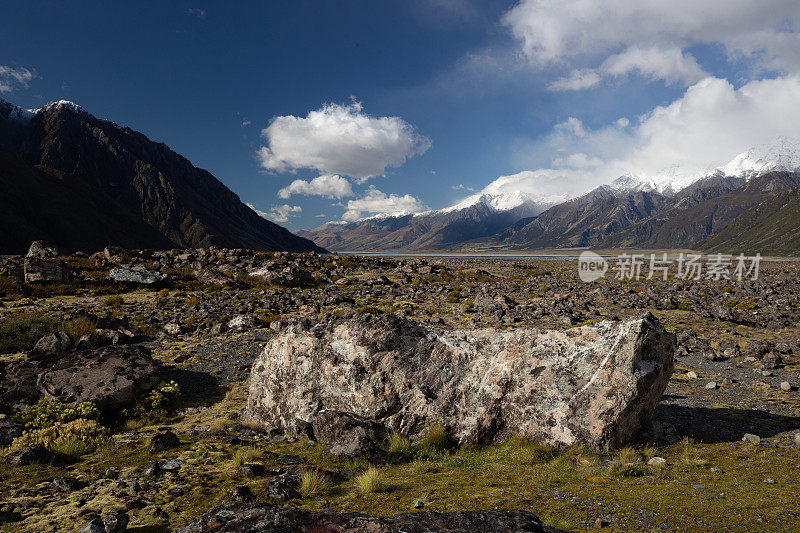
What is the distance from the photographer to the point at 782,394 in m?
10.9

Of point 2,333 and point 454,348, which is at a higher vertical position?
point 454,348

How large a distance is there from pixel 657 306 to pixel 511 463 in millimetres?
26748

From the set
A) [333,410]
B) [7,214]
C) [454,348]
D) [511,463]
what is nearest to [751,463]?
[511,463]

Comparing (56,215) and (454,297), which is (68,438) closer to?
(454,297)

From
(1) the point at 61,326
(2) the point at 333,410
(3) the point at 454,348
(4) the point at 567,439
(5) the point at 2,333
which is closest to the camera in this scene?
(4) the point at 567,439

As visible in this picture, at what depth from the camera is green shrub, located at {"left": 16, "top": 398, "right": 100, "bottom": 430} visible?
27.7 ft

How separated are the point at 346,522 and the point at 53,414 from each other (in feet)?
32.1

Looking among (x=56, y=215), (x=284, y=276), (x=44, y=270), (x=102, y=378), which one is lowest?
(x=102, y=378)

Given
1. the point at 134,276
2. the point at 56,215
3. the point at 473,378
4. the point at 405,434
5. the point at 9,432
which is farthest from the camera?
the point at 56,215

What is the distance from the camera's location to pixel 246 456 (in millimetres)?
6934

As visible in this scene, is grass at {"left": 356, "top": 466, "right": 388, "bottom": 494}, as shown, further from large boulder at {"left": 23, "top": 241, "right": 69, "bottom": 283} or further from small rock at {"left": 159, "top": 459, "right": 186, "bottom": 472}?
large boulder at {"left": 23, "top": 241, "right": 69, "bottom": 283}

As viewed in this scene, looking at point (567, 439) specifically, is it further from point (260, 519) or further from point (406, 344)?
point (260, 519)

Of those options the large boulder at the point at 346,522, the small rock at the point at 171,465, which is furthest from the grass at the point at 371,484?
the small rock at the point at 171,465

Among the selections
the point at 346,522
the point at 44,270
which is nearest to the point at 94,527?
the point at 346,522
